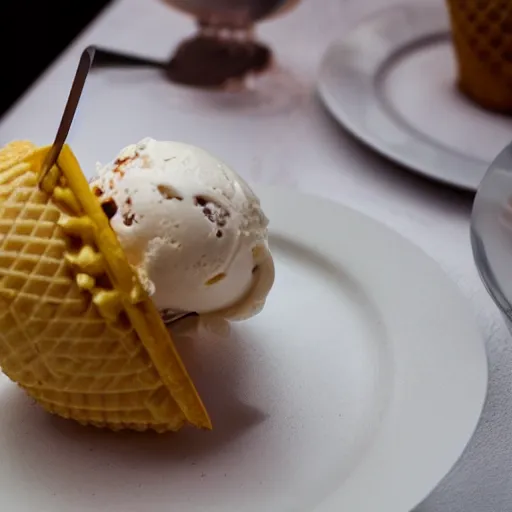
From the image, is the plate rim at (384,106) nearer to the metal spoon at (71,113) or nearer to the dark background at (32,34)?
the metal spoon at (71,113)

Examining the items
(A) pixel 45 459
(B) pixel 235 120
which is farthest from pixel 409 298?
(B) pixel 235 120

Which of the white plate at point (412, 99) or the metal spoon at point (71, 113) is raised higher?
the metal spoon at point (71, 113)

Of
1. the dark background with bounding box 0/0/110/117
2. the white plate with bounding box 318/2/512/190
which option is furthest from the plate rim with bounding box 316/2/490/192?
the dark background with bounding box 0/0/110/117

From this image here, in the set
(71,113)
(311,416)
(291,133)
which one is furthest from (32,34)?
(311,416)

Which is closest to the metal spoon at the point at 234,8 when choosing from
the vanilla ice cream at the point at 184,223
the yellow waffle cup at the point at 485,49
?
the yellow waffle cup at the point at 485,49

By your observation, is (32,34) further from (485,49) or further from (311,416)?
(311,416)

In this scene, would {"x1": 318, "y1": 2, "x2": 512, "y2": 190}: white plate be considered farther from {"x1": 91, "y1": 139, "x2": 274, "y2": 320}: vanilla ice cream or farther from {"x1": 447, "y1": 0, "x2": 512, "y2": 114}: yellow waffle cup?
{"x1": 91, "y1": 139, "x2": 274, "y2": 320}: vanilla ice cream

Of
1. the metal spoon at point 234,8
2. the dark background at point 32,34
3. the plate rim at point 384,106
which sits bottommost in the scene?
the dark background at point 32,34
